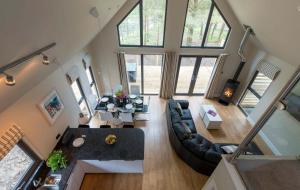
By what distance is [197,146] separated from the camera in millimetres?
4109

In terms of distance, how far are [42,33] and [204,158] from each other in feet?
13.6

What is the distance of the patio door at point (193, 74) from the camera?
6.71 meters

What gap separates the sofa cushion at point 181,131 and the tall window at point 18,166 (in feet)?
11.3

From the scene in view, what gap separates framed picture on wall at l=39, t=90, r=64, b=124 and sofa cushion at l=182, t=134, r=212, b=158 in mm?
3412

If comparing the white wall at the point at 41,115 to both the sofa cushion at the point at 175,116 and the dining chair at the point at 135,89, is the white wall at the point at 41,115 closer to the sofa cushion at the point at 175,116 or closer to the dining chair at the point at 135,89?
the dining chair at the point at 135,89

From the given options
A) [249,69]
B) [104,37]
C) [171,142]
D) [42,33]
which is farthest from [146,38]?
[42,33]

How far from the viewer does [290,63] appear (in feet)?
15.3

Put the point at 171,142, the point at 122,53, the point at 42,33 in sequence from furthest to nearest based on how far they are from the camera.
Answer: the point at 122,53, the point at 171,142, the point at 42,33

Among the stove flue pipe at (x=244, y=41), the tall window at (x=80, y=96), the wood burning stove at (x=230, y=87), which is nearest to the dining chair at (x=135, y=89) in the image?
the tall window at (x=80, y=96)

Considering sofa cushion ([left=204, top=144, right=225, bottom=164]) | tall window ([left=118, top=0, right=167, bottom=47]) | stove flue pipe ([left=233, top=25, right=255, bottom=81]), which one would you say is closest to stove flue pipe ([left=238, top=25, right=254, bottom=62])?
stove flue pipe ([left=233, top=25, right=255, bottom=81])

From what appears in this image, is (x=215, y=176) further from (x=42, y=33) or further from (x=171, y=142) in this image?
(x=171, y=142)

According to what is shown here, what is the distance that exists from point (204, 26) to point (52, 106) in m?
5.78

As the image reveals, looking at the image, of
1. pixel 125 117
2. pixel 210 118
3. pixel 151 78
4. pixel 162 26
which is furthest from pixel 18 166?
pixel 162 26

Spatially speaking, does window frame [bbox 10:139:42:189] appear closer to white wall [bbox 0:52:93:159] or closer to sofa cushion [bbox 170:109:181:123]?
white wall [bbox 0:52:93:159]
